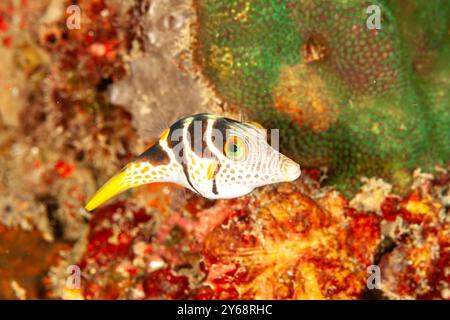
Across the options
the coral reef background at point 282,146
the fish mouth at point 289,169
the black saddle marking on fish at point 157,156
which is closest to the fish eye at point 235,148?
the fish mouth at point 289,169

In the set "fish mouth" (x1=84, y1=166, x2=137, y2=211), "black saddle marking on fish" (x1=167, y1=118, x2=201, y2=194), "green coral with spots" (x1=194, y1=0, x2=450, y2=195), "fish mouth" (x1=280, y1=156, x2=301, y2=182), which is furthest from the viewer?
"green coral with spots" (x1=194, y1=0, x2=450, y2=195)

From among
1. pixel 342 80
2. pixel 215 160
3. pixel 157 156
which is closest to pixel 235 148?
pixel 215 160

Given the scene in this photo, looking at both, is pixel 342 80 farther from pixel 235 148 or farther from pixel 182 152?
pixel 182 152

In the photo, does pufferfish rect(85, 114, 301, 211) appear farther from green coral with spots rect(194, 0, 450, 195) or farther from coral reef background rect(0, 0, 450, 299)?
green coral with spots rect(194, 0, 450, 195)

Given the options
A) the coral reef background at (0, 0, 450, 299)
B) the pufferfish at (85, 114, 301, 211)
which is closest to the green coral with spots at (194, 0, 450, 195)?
the coral reef background at (0, 0, 450, 299)

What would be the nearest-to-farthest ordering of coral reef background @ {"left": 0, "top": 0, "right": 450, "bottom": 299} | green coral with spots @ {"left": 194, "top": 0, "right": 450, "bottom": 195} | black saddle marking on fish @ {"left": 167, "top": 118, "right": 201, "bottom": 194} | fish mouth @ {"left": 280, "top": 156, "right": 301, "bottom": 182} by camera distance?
1. fish mouth @ {"left": 280, "top": 156, "right": 301, "bottom": 182}
2. black saddle marking on fish @ {"left": 167, "top": 118, "right": 201, "bottom": 194}
3. coral reef background @ {"left": 0, "top": 0, "right": 450, "bottom": 299}
4. green coral with spots @ {"left": 194, "top": 0, "right": 450, "bottom": 195}

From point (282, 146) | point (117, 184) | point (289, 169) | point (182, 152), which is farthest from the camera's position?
point (282, 146)
